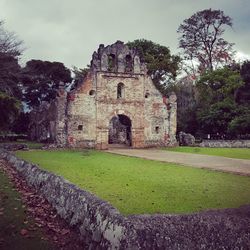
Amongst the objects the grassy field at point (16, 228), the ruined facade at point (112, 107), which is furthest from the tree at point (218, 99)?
the grassy field at point (16, 228)

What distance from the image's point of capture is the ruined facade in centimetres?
2861

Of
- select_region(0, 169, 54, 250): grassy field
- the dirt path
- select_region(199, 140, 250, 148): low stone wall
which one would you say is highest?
select_region(199, 140, 250, 148): low stone wall

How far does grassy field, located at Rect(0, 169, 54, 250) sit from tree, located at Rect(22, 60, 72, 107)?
45236 millimetres

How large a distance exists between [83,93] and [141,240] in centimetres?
2529

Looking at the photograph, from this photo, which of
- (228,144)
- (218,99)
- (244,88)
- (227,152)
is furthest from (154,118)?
(244,88)

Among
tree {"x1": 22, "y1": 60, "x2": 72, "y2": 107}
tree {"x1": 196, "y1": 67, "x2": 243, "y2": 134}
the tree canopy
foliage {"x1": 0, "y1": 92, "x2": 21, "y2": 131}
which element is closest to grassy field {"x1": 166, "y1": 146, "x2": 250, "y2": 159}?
the tree canopy

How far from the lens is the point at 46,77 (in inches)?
2121

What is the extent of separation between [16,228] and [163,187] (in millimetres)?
4655

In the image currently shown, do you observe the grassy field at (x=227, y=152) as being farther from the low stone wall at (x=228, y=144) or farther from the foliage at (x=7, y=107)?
the foliage at (x=7, y=107)

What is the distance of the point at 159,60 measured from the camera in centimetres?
4381

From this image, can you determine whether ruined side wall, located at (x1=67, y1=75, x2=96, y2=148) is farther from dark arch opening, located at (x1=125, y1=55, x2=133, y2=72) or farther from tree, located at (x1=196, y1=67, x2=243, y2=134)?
tree, located at (x1=196, y1=67, x2=243, y2=134)

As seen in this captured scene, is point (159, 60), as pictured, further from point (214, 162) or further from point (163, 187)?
point (163, 187)

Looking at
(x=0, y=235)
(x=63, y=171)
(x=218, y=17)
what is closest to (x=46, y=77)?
(x=218, y=17)

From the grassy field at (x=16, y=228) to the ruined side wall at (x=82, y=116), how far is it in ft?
61.8
